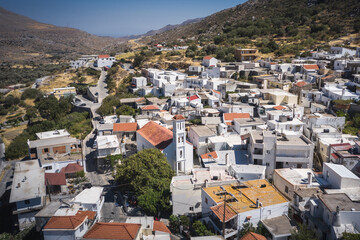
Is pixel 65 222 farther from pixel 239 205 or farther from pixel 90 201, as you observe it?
pixel 239 205

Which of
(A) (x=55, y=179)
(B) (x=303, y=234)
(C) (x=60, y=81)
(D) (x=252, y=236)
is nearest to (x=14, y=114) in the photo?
(C) (x=60, y=81)

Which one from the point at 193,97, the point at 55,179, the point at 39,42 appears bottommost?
the point at 55,179

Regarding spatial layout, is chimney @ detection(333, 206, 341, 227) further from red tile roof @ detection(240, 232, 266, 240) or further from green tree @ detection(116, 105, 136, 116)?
green tree @ detection(116, 105, 136, 116)

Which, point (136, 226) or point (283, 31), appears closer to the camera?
point (136, 226)

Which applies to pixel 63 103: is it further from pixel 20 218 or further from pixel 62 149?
pixel 20 218

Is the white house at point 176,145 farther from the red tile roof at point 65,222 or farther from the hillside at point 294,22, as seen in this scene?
the hillside at point 294,22

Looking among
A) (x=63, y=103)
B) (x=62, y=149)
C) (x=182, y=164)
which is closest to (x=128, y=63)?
(x=63, y=103)

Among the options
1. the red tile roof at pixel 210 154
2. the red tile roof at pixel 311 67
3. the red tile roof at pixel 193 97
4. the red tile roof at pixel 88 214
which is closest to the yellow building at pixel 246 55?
the red tile roof at pixel 311 67
